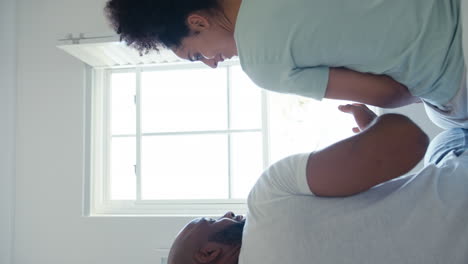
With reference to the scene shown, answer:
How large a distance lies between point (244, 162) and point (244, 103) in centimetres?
33

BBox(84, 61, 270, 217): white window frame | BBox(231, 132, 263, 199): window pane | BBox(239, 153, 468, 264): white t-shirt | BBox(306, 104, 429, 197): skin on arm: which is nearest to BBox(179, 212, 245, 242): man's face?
BBox(239, 153, 468, 264): white t-shirt

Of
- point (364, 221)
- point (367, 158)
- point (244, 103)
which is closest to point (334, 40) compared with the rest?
point (367, 158)

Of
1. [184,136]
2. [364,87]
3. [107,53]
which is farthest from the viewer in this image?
[184,136]

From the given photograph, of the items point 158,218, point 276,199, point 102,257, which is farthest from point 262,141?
point 276,199

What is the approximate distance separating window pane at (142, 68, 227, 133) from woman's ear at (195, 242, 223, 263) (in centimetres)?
140

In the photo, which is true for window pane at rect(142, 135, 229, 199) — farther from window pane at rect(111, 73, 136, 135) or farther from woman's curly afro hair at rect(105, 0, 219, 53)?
woman's curly afro hair at rect(105, 0, 219, 53)

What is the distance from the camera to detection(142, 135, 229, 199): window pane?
2330 mm

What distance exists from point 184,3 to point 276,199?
1.46 ft

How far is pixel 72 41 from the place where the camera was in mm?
1992

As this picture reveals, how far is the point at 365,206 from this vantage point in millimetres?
753

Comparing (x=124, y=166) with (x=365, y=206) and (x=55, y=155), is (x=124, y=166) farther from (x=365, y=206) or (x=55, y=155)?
(x=365, y=206)

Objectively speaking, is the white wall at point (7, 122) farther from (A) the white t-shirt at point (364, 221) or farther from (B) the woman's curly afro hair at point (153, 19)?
(A) the white t-shirt at point (364, 221)

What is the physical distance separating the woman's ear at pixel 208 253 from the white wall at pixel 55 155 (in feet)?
3.80

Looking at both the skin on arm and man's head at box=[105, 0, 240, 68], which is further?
man's head at box=[105, 0, 240, 68]
